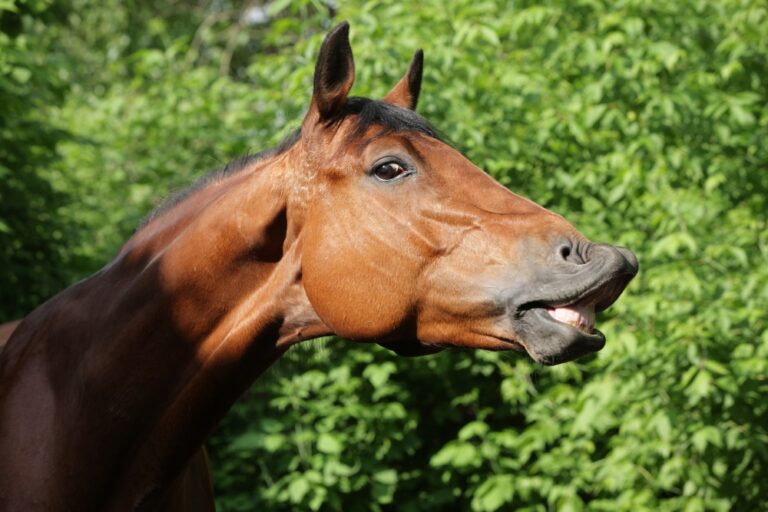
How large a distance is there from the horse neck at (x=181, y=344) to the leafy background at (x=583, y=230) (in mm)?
2136

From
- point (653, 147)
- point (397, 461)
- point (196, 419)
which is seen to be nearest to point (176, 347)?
point (196, 419)

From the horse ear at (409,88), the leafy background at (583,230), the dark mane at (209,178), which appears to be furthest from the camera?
the leafy background at (583,230)

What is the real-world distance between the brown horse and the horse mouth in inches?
3.2

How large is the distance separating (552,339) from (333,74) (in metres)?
0.85

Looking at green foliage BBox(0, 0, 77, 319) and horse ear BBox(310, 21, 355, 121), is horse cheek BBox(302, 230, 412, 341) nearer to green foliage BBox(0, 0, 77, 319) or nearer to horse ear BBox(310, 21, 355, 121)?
horse ear BBox(310, 21, 355, 121)

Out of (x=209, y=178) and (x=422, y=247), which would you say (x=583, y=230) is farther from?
(x=422, y=247)

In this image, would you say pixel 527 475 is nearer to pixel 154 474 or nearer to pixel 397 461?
pixel 397 461

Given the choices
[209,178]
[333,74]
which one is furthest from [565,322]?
[209,178]

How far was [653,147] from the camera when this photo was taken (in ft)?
15.4

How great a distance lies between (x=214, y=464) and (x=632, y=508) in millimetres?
2553

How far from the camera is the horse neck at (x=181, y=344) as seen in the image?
2260 millimetres

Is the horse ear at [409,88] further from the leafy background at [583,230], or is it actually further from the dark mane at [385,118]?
the leafy background at [583,230]

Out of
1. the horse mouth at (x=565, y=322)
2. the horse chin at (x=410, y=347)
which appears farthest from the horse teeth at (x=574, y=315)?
the horse chin at (x=410, y=347)

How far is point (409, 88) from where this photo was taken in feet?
8.87
